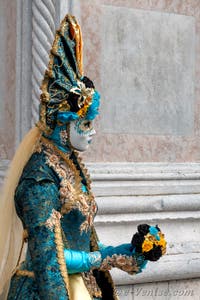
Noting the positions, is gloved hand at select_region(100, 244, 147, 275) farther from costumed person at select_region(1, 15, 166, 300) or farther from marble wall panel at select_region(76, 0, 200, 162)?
marble wall panel at select_region(76, 0, 200, 162)

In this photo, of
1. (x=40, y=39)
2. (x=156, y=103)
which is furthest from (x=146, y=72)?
(x=40, y=39)

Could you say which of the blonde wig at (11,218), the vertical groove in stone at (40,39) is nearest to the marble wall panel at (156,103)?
the vertical groove in stone at (40,39)

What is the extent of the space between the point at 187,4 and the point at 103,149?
1.18m

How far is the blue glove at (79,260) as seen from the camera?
3160 mm

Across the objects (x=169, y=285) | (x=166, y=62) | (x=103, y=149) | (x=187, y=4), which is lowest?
(x=169, y=285)

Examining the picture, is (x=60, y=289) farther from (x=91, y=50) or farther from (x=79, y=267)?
(x=91, y=50)

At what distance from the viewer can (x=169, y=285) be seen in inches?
199

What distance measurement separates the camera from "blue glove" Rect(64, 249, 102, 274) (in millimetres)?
3160

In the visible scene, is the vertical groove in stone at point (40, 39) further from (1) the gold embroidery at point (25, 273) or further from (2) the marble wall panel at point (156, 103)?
(1) the gold embroidery at point (25, 273)

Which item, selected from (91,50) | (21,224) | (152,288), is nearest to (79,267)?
(21,224)

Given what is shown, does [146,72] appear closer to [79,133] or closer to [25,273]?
[79,133]

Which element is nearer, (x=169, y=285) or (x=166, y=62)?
(x=169, y=285)

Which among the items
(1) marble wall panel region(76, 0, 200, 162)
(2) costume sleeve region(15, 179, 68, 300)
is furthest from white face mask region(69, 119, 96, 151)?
(1) marble wall panel region(76, 0, 200, 162)

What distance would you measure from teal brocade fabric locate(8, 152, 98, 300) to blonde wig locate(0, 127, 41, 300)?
0.11 metres
